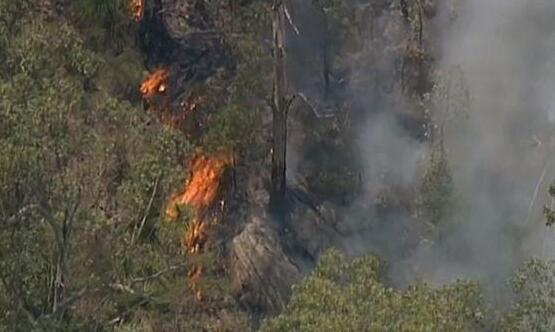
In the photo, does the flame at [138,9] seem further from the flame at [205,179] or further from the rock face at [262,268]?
the rock face at [262,268]

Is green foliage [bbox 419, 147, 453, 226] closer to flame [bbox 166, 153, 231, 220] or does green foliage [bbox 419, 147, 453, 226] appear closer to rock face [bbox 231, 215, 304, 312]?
rock face [bbox 231, 215, 304, 312]

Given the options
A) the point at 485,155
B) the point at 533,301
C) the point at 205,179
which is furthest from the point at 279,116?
the point at 533,301

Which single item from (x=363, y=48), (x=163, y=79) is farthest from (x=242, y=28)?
(x=363, y=48)

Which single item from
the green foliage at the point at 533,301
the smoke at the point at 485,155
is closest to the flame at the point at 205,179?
the smoke at the point at 485,155

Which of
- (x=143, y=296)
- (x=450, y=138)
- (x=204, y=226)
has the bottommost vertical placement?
(x=143, y=296)

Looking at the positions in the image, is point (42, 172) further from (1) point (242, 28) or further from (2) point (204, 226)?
(1) point (242, 28)

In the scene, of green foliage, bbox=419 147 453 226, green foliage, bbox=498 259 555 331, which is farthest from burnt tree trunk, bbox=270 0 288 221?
green foliage, bbox=498 259 555 331
